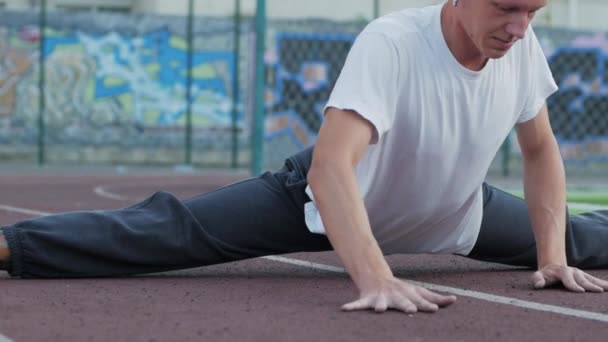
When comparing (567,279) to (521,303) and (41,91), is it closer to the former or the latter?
(521,303)

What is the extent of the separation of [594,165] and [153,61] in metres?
7.11

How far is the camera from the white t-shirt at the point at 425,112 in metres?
Answer: 3.98

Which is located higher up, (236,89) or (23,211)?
(23,211)

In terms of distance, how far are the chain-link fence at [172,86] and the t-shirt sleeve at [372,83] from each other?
48.5ft

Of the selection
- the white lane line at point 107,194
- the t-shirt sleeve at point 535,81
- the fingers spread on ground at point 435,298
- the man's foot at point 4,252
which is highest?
the t-shirt sleeve at point 535,81

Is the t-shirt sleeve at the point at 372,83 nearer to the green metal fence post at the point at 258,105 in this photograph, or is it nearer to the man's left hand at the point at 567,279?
the man's left hand at the point at 567,279

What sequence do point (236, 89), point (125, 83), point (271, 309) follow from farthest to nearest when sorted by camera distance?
point (236, 89) → point (125, 83) → point (271, 309)

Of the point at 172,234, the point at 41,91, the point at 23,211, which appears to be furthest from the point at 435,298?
the point at 41,91

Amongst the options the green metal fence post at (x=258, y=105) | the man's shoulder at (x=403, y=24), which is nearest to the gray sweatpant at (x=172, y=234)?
the man's shoulder at (x=403, y=24)

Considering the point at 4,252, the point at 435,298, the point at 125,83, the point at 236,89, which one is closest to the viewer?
the point at 435,298

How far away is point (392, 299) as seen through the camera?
374 centimetres

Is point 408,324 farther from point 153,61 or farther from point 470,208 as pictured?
point 153,61

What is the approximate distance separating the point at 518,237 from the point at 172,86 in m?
14.3

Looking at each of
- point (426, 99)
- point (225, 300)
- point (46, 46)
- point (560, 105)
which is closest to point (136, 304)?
point (225, 300)
